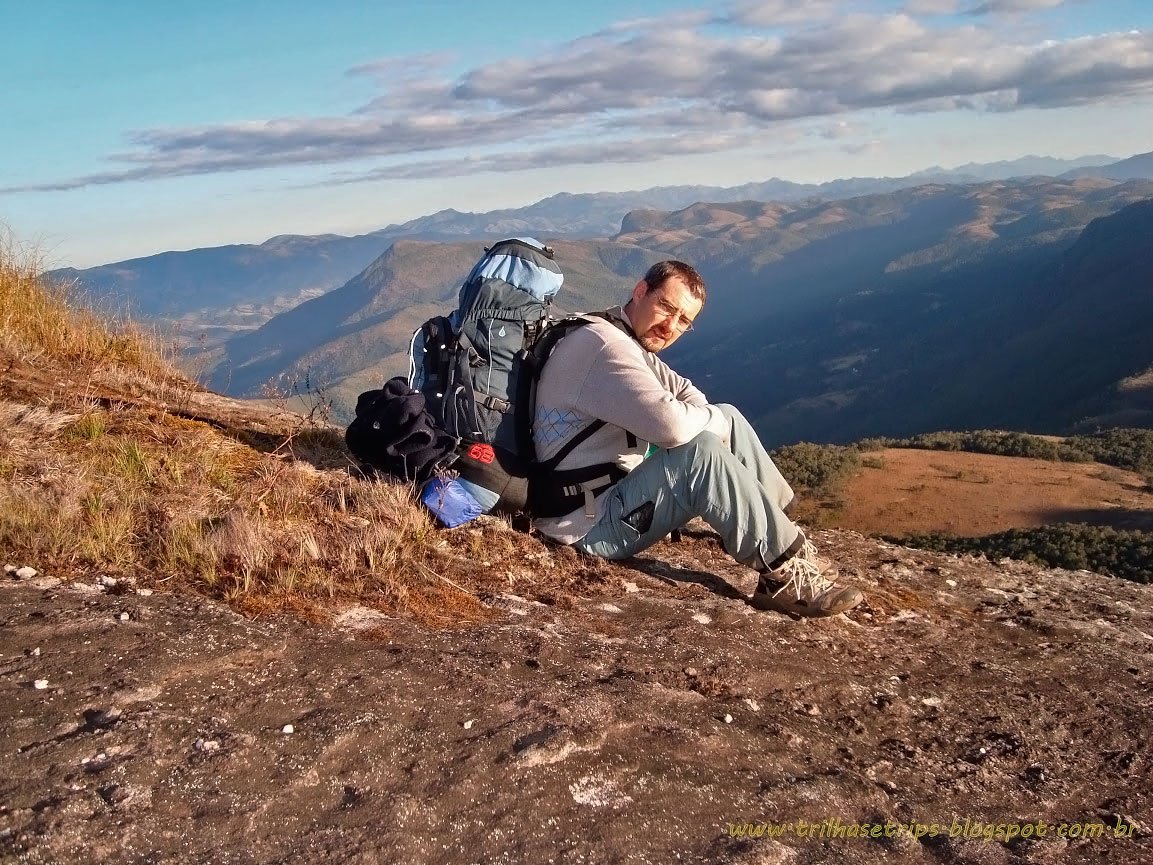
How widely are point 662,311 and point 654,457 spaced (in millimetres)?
799

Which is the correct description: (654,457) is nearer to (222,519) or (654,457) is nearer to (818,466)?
(222,519)

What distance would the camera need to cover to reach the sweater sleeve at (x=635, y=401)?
4.20 m

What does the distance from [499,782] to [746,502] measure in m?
2.11

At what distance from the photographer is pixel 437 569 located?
4547 millimetres

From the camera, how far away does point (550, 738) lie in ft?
10.1

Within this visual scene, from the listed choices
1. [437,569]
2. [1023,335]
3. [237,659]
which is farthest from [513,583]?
[1023,335]

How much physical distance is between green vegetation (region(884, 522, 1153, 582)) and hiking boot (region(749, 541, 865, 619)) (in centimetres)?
611

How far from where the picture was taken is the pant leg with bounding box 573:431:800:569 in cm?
439

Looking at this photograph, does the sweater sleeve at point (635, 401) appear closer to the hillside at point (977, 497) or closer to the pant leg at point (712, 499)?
the pant leg at point (712, 499)

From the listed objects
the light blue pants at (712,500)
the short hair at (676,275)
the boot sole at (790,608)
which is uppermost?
the short hair at (676,275)

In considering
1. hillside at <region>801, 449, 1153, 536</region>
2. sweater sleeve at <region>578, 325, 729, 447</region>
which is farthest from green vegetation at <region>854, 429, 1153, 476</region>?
sweater sleeve at <region>578, 325, 729, 447</region>

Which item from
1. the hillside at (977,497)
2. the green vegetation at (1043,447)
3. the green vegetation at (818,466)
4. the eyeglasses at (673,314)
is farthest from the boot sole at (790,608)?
the green vegetation at (1043,447)

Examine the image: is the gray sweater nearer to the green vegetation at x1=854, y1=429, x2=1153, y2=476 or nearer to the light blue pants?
the light blue pants

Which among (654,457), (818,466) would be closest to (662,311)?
(654,457)
